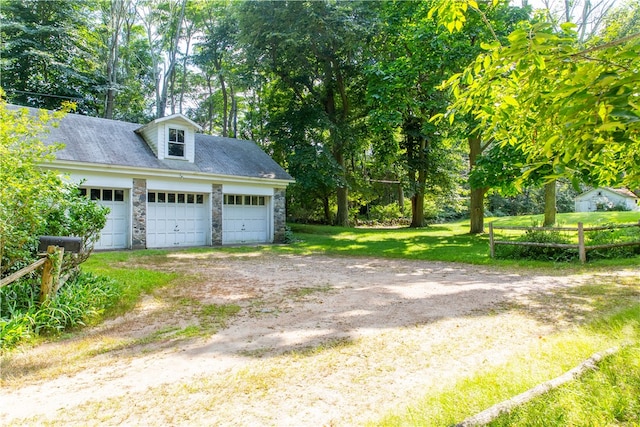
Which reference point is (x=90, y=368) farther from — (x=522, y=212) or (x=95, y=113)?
(x=522, y=212)

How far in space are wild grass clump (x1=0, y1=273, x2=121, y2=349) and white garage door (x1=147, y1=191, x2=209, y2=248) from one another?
28.6 feet

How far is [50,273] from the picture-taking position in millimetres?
5035

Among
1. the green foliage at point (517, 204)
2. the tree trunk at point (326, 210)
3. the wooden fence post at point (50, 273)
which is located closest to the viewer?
the wooden fence post at point (50, 273)

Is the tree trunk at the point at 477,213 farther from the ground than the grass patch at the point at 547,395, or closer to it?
farther from the ground

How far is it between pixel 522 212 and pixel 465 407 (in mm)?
37843

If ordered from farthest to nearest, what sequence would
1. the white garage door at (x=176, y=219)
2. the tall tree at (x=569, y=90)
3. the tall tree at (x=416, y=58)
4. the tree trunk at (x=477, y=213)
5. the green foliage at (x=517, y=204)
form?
the green foliage at (x=517, y=204)
the tree trunk at (x=477, y=213)
the white garage door at (x=176, y=219)
the tall tree at (x=416, y=58)
the tall tree at (x=569, y=90)

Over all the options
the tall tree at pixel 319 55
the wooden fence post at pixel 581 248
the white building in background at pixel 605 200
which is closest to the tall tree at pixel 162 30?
the tall tree at pixel 319 55

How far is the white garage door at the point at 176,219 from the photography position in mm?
14234

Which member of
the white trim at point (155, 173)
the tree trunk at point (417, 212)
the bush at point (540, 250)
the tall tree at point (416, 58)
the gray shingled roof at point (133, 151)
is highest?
the tall tree at point (416, 58)

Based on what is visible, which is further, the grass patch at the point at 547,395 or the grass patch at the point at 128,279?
the grass patch at the point at 128,279

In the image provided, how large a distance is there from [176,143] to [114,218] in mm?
3684

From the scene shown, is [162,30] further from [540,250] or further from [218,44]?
[540,250]

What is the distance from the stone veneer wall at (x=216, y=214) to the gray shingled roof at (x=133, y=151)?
2.41ft

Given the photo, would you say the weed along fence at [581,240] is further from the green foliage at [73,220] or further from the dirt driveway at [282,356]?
the green foliage at [73,220]
